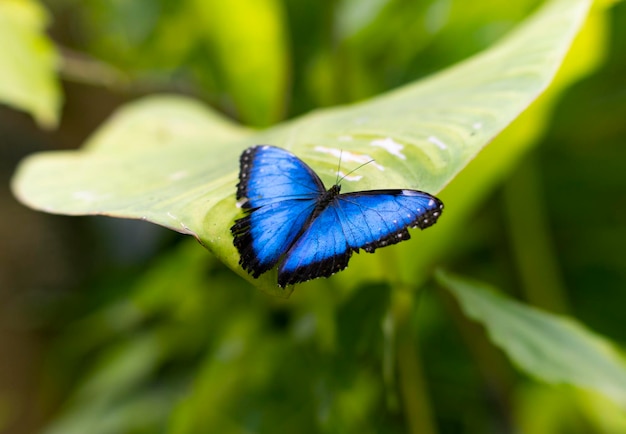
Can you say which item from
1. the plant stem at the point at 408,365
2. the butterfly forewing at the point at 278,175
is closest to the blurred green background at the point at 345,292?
the plant stem at the point at 408,365

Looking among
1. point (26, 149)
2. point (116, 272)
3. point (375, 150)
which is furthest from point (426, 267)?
point (26, 149)

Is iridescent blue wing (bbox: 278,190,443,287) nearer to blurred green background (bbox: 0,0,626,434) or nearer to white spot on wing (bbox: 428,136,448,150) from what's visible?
white spot on wing (bbox: 428,136,448,150)

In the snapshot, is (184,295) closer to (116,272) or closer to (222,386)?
(222,386)

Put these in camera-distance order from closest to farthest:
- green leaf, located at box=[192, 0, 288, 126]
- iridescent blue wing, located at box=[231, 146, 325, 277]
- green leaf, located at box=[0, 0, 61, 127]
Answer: iridescent blue wing, located at box=[231, 146, 325, 277]
green leaf, located at box=[0, 0, 61, 127]
green leaf, located at box=[192, 0, 288, 126]

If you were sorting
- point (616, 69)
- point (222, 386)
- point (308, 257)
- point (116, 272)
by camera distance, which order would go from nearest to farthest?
point (308, 257) → point (222, 386) → point (616, 69) → point (116, 272)

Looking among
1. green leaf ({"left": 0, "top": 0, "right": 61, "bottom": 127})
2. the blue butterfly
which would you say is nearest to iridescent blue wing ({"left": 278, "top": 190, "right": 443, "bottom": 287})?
the blue butterfly

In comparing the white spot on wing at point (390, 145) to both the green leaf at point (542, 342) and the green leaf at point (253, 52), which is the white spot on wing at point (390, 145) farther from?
the green leaf at point (253, 52)
